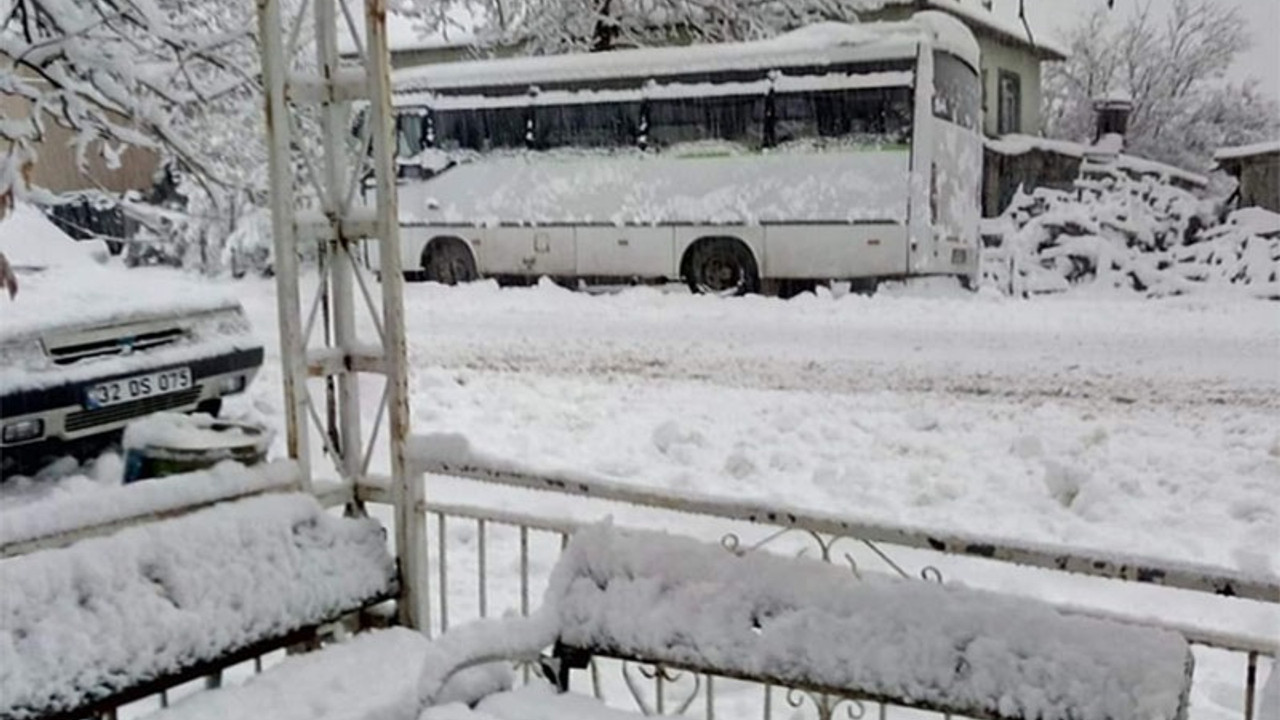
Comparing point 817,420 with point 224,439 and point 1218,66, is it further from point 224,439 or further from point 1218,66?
point 224,439

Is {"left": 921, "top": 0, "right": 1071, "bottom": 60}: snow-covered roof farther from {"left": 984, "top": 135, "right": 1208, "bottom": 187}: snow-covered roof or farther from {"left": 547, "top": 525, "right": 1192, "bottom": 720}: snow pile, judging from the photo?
{"left": 547, "top": 525, "right": 1192, "bottom": 720}: snow pile

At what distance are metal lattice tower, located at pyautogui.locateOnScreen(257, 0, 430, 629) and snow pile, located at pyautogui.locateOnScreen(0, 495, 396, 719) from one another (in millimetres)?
197

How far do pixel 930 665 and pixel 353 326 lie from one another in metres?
1.45

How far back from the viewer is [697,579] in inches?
68.5

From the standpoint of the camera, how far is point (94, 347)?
3.24 m

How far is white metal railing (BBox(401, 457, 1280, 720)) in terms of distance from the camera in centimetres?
159

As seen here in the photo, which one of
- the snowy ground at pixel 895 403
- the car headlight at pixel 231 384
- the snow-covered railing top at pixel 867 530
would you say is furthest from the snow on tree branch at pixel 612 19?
the snow-covered railing top at pixel 867 530

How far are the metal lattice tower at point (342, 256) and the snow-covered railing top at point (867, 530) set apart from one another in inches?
A: 5.4

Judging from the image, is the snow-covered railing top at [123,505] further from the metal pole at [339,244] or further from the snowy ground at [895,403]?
the snowy ground at [895,403]

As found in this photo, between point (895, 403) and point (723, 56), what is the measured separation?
1342 millimetres

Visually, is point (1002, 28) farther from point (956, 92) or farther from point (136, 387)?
point (136, 387)

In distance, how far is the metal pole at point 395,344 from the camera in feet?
7.16

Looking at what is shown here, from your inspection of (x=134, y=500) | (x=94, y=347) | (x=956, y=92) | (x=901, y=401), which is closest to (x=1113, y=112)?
(x=956, y=92)

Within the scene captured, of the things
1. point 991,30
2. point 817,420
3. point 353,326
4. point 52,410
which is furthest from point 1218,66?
Result: point 52,410
